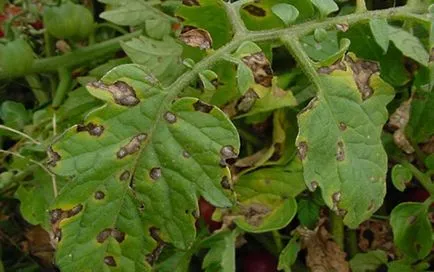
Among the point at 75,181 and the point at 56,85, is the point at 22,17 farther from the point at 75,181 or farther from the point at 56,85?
the point at 75,181

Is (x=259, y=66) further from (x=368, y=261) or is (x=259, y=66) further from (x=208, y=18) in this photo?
(x=368, y=261)

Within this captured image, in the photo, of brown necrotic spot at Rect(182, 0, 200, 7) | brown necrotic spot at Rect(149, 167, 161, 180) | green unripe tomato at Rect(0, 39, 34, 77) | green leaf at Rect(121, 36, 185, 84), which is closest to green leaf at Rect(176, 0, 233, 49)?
brown necrotic spot at Rect(182, 0, 200, 7)

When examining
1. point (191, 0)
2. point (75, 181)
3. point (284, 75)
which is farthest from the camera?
point (284, 75)

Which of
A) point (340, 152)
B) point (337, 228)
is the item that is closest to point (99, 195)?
point (340, 152)

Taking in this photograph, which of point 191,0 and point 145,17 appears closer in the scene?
point 191,0

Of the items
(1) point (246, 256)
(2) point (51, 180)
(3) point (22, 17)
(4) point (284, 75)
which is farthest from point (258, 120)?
(3) point (22, 17)

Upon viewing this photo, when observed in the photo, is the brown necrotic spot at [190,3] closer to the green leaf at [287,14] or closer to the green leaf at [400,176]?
the green leaf at [287,14]

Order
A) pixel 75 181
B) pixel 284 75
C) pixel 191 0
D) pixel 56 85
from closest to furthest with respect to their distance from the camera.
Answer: pixel 75 181 < pixel 191 0 < pixel 284 75 < pixel 56 85

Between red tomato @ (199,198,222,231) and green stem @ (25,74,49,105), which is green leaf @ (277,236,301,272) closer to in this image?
red tomato @ (199,198,222,231)
